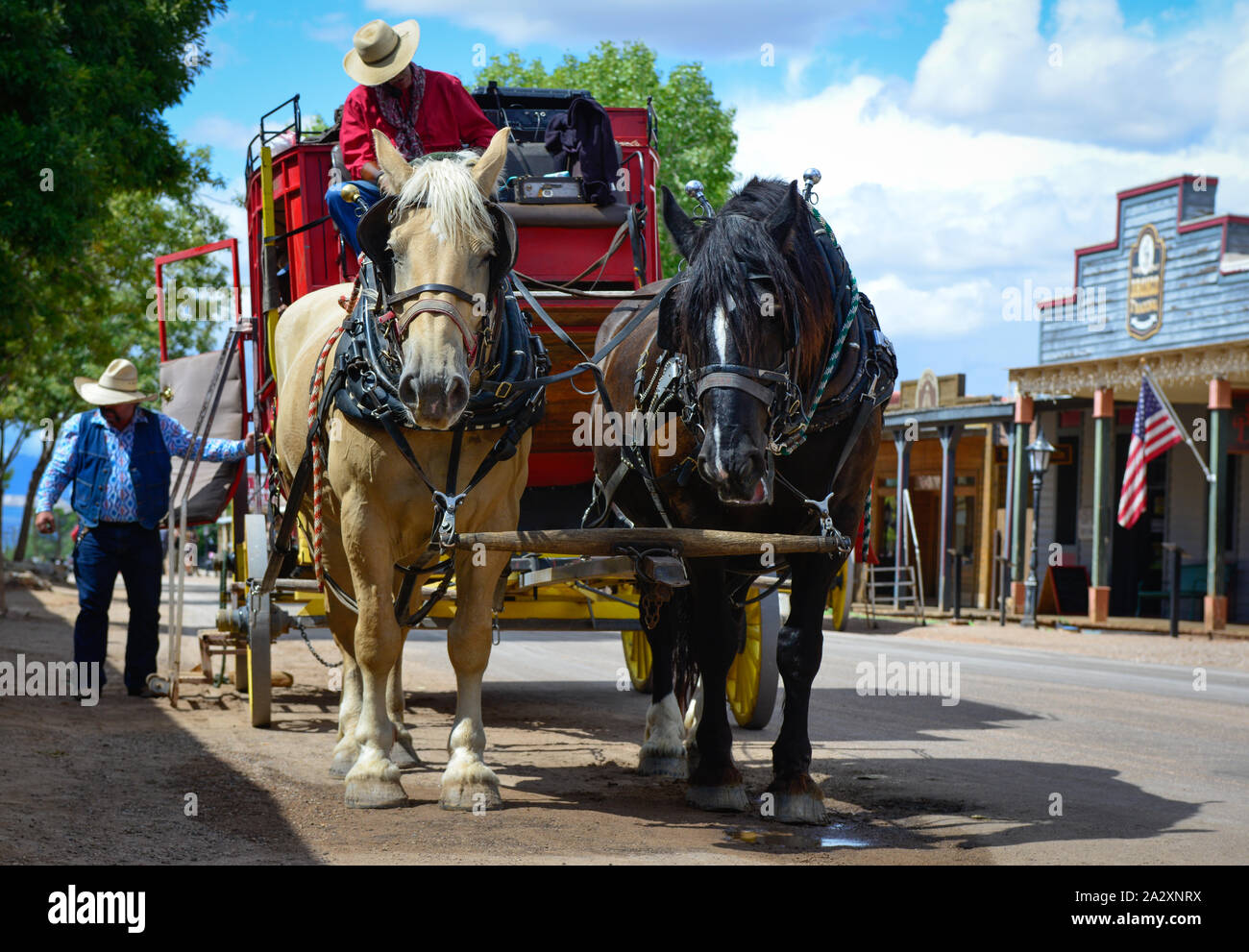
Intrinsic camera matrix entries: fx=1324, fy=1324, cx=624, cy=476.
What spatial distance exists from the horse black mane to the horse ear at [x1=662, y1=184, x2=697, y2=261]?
0.30 feet

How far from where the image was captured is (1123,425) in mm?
25641

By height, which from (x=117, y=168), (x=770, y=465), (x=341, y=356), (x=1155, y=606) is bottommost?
(x=1155, y=606)

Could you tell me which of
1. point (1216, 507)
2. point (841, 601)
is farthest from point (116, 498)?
point (1216, 507)

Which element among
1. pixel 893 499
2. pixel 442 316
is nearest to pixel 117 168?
pixel 442 316

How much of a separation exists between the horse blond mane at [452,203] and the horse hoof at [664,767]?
295 cm

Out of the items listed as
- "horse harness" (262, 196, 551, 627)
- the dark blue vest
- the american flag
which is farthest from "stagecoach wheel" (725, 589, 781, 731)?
the american flag

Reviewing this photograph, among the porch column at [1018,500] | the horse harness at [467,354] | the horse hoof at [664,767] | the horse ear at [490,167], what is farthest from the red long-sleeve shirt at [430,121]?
the porch column at [1018,500]

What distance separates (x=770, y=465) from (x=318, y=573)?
244cm

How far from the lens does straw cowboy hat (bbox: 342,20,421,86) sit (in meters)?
6.40

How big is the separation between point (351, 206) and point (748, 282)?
216 centimetres

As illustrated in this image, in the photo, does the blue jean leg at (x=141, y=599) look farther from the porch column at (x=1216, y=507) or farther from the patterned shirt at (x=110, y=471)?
the porch column at (x=1216, y=507)

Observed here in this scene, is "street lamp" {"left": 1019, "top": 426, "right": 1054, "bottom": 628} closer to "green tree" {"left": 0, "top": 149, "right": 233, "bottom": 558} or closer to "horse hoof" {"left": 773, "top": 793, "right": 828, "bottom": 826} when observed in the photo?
"green tree" {"left": 0, "top": 149, "right": 233, "bottom": 558}
